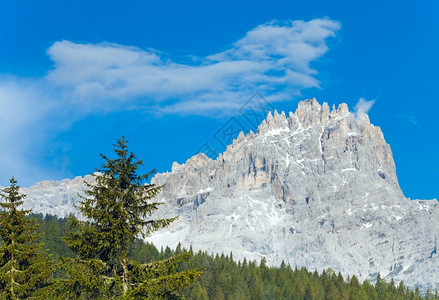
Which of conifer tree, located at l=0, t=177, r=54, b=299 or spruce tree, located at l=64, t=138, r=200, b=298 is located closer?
spruce tree, located at l=64, t=138, r=200, b=298

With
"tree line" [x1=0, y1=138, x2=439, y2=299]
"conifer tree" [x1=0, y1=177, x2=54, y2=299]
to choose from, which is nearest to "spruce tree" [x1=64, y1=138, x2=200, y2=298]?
"tree line" [x1=0, y1=138, x2=439, y2=299]

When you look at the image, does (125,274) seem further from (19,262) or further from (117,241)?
(19,262)

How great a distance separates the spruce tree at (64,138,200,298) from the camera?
21.3m

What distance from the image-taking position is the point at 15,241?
27.8m

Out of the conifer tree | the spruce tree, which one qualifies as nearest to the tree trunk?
the spruce tree

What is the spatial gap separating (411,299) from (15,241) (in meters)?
184

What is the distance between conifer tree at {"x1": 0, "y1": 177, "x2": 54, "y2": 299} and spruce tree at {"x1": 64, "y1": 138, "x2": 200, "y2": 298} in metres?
6.01

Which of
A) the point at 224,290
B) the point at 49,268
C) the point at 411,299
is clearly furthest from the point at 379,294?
the point at 49,268

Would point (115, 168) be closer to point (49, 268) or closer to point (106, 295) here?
point (106, 295)

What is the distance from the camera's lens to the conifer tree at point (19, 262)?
26938mm

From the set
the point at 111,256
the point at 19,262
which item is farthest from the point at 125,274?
the point at 19,262

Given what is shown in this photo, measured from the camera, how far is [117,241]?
22.0 metres

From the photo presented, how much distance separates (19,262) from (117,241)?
8345 mm

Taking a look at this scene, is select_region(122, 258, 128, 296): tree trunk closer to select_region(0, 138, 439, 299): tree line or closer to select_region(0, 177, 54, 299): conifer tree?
select_region(0, 138, 439, 299): tree line
